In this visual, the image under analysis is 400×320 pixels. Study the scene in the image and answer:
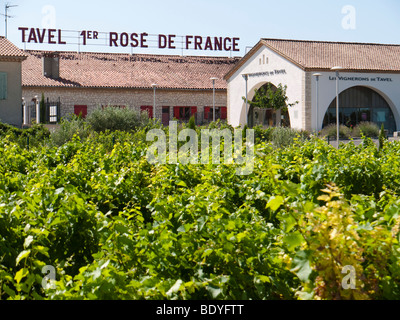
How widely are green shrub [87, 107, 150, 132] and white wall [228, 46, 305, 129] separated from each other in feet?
45.9

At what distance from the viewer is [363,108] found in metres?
44.8

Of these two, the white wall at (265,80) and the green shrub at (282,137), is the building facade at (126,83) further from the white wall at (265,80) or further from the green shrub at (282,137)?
the green shrub at (282,137)

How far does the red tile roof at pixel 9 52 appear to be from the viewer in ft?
108

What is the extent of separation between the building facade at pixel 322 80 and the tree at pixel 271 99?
0.39m

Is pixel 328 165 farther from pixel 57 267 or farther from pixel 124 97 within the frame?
pixel 124 97

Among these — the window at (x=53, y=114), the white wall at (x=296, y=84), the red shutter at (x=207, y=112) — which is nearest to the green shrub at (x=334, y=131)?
the white wall at (x=296, y=84)

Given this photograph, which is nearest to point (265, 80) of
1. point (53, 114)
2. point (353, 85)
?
point (353, 85)

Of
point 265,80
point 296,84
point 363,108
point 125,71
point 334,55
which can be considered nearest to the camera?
point 296,84

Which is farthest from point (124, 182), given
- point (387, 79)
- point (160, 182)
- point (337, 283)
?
point (387, 79)

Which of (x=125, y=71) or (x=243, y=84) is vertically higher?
(x=125, y=71)

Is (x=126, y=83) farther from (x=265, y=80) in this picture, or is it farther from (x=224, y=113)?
(x=265, y=80)

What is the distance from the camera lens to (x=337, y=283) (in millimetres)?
3455

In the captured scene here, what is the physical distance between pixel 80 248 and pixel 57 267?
2.33 ft

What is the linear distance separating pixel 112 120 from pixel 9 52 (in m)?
7.78
